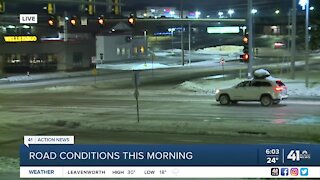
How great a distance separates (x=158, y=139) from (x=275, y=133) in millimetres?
3692

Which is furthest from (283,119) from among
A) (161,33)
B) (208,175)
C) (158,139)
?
(161,33)

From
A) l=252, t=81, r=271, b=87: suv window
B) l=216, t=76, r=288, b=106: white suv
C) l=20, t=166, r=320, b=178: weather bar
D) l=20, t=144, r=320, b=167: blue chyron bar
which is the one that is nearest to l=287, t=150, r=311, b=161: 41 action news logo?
l=20, t=144, r=320, b=167: blue chyron bar

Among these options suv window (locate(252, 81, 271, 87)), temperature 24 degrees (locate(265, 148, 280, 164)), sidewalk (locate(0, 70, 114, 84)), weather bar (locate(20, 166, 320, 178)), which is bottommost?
sidewalk (locate(0, 70, 114, 84))

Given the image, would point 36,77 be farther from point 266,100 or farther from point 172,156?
point 172,156

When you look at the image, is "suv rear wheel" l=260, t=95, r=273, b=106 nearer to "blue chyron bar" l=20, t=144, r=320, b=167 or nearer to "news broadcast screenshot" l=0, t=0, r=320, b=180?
"news broadcast screenshot" l=0, t=0, r=320, b=180

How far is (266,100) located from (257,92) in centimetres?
67

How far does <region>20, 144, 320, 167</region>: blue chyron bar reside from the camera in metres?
6.99

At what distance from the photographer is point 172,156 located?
7062 mm

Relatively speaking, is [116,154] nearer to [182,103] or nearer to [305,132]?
[305,132]

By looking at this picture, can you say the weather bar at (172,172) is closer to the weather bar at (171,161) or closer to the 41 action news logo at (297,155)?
the weather bar at (171,161)

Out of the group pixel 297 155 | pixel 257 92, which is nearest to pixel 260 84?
pixel 257 92

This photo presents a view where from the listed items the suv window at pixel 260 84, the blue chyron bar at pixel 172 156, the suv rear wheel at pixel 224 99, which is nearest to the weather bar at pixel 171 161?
the blue chyron bar at pixel 172 156

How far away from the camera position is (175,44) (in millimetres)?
153375

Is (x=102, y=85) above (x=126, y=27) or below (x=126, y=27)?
below
